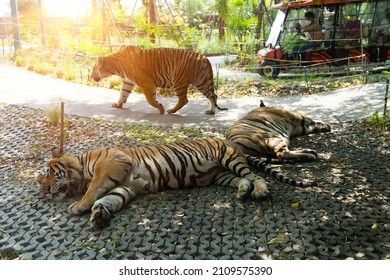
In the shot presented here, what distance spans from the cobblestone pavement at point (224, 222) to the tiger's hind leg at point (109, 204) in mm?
44

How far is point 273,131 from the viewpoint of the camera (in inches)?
157

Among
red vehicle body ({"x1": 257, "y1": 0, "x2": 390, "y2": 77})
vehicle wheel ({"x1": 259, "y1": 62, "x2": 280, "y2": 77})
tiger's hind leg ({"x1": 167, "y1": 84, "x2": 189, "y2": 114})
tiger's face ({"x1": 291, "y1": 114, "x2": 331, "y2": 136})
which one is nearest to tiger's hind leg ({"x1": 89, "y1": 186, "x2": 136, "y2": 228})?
tiger's face ({"x1": 291, "y1": 114, "x2": 331, "y2": 136})

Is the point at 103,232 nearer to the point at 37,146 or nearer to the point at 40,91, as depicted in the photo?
the point at 37,146

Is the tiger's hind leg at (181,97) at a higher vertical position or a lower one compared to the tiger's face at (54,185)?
higher

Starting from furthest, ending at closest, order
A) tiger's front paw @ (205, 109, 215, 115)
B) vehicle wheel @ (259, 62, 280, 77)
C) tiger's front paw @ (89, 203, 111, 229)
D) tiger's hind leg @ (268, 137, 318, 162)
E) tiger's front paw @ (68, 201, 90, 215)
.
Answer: vehicle wheel @ (259, 62, 280, 77), tiger's front paw @ (205, 109, 215, 115), tiger's hind leg @ (268, 137, 318, 162), tiger's front paw @ (68, 201, 90, 215), tiger's front paw @ (89, 203, 111, 229)

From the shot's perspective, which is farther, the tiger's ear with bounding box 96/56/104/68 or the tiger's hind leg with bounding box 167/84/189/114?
the tiger's ear with bounding box 96/56/104/68

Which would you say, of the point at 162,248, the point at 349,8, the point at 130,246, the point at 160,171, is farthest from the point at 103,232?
the point at 349,8

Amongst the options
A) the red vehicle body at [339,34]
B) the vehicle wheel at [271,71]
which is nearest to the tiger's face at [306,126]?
the vehicle wheel at [271,71]

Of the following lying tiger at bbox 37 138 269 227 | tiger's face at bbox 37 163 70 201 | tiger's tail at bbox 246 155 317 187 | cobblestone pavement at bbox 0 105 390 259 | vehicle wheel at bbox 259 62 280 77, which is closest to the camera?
cobblestone pavement at bbox 0 105 390 259

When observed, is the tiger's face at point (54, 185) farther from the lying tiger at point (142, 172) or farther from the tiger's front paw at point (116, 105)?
the tiger's front paw at point (116, 105)

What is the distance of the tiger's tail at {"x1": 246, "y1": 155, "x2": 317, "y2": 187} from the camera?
3.09 m

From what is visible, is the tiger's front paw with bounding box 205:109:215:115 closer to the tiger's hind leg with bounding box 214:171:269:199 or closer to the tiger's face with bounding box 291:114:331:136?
the tiger's face with bounding box 291:114:331:136

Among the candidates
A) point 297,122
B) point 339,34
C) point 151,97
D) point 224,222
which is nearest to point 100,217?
point 224,222

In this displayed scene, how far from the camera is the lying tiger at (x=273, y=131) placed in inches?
143
